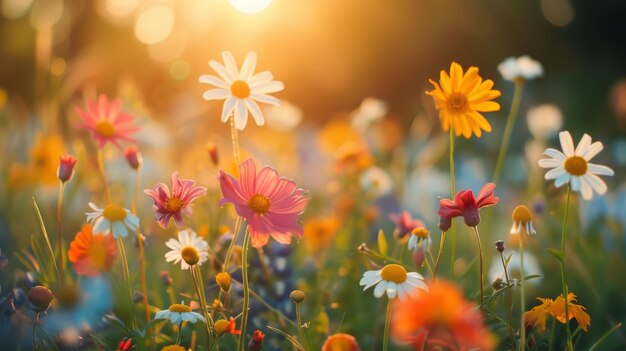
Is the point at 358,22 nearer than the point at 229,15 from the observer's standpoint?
No

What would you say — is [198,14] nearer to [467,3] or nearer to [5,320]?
[467,3]

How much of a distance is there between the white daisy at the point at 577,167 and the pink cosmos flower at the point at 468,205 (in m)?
0.07

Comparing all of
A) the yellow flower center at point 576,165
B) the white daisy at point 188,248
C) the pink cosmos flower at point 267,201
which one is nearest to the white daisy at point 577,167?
the yellow flower center at point 576,165

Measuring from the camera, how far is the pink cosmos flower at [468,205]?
0.78 metres

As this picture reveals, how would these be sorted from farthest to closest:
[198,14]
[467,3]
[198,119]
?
[467,3]
[198,14]
[198,119]

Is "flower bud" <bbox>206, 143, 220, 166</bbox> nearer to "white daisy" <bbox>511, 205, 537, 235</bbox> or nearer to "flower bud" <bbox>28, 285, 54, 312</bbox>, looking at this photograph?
"flower bud" <bbox>28, 285, 54, 312</bbox>

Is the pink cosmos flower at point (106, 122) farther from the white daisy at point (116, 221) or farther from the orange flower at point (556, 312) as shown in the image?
the orange flower at point (556, 312)

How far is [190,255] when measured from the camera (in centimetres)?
76

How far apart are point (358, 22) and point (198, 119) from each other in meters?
1.96

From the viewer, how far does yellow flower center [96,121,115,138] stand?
1.03 metres

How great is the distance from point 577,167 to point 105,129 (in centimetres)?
68

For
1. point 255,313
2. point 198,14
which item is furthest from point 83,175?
point 198,14

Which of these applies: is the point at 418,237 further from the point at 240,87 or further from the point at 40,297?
the point at 40,297

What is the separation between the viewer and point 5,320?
2.85ft
